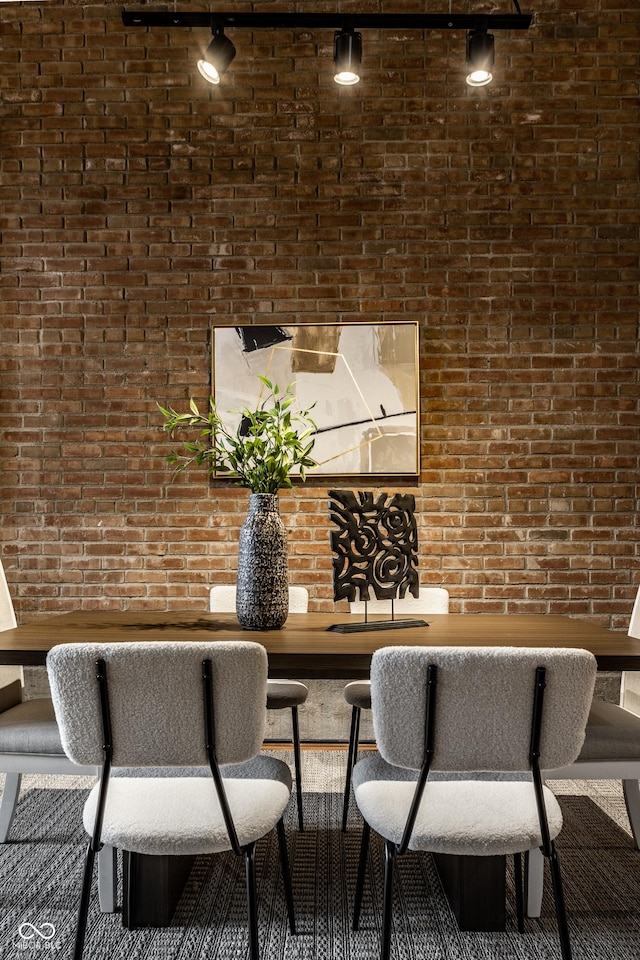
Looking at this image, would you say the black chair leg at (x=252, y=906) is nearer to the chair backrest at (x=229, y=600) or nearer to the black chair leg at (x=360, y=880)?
the black chair leg at (x=360, y=880)

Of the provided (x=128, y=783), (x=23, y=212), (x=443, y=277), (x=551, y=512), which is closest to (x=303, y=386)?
(x=443, y=277)

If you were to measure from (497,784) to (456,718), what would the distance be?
422 mm

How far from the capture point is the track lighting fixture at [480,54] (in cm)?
272

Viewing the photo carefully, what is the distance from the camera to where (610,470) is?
3.46m

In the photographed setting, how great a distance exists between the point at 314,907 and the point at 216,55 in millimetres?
2945

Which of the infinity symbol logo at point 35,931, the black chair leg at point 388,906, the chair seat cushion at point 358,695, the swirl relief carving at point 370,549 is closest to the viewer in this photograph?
the black chair leg at point 388,906

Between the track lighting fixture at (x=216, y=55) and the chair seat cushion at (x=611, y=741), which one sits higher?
the track lighting fixture at (x=216, y=55)

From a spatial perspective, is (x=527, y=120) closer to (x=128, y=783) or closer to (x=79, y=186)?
(x=79, y=186)

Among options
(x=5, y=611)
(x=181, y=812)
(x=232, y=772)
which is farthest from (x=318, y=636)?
(x=5, y=611)

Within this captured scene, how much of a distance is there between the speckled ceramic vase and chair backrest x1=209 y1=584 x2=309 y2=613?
20.7 inches

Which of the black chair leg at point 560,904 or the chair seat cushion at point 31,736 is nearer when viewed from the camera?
the black chair leg at point 560,904

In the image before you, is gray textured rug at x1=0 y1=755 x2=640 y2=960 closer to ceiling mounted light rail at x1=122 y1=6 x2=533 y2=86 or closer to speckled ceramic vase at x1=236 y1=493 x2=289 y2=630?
speckled ceramic vase at x1=236 y1=493 x2=289 y2=630

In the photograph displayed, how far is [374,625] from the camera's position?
222 centimetres

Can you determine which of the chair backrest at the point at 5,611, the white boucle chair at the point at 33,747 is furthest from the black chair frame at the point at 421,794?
the chair backrest at the point at 5,611
